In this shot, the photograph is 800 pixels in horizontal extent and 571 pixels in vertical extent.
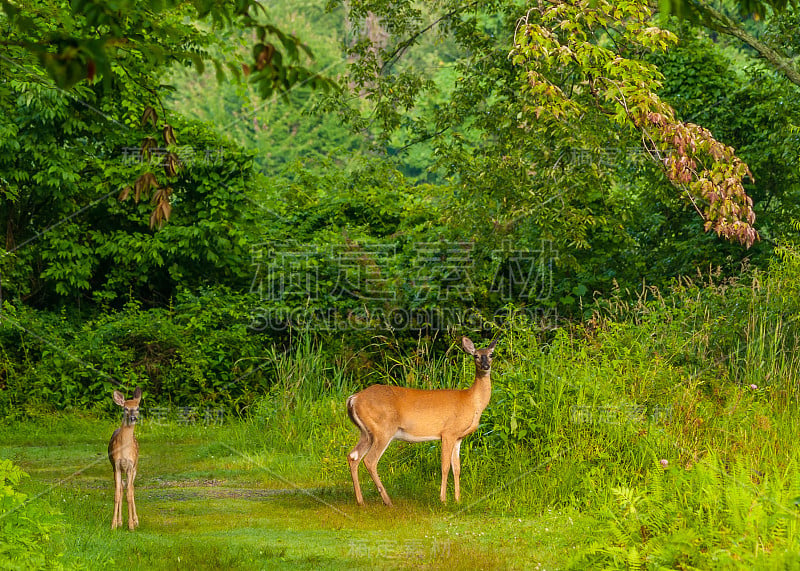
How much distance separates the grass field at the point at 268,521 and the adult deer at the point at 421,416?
391 millimetres

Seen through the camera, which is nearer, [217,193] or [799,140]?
[799,140]

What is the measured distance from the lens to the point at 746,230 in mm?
11414

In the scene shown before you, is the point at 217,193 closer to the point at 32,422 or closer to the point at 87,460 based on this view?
the point at 32,422

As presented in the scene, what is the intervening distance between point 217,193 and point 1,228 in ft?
13.0

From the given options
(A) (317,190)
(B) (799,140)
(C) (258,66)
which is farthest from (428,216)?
(C) (258,66)

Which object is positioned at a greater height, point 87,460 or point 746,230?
point 746,230

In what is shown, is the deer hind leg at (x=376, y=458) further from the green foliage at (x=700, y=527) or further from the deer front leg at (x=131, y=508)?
the green foliage at (x=700, y=527)

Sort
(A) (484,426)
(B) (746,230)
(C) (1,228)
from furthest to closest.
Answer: (C) (1,228), (B) (746,230), (A) (484,426)

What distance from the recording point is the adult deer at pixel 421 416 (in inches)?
368

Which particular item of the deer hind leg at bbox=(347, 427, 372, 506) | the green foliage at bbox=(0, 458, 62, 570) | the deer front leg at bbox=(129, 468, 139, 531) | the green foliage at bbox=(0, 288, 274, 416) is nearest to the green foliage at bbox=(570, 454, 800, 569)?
the deer hind leg at bbox=(347, 427, 372, 506)

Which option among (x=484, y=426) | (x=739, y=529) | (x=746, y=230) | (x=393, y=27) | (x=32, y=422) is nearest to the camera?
(x=739, y=529)

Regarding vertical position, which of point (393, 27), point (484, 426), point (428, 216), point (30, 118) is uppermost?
point (393, 27)

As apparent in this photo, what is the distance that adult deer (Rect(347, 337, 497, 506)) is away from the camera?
9344 mm

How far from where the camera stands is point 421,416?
935 cm
